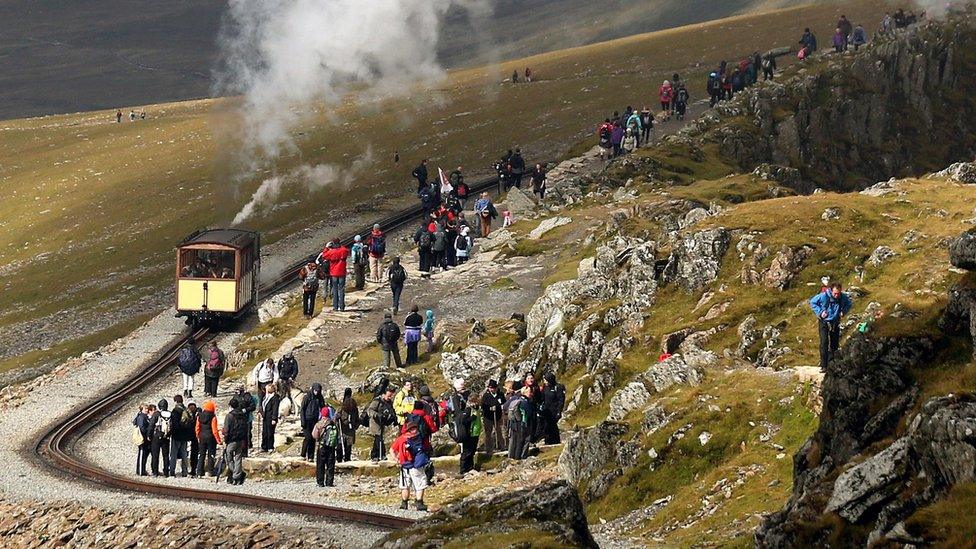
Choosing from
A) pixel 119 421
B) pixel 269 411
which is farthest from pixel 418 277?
pixel 269 411

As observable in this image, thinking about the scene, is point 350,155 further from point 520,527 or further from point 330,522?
point 520,527

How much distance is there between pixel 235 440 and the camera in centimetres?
3325

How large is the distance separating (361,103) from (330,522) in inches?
4026

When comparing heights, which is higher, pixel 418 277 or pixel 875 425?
pixel 875 425

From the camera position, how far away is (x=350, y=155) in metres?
106

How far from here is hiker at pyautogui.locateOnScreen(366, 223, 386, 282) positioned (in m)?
53.6

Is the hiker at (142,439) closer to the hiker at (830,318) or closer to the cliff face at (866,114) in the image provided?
the hiker at (830,318)

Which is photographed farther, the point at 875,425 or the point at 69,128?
the point at 69,128

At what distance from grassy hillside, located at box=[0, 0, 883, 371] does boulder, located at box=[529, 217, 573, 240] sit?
81.6ft

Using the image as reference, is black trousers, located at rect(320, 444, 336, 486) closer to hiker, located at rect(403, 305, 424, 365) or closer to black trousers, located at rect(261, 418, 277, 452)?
black trousers, located at rect(261, 418, 277, 452)

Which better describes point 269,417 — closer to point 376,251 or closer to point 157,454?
point 157,454

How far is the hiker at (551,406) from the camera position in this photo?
32438 mm

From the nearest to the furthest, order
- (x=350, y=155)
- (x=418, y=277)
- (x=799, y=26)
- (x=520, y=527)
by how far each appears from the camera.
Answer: (x=520, y=527), (x=418, y=277), (x=350, y=155), (x=799, y=26)

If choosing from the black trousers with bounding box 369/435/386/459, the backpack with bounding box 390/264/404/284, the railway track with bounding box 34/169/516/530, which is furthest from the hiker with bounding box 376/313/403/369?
the railway track with bounding box 34/169/516/530
